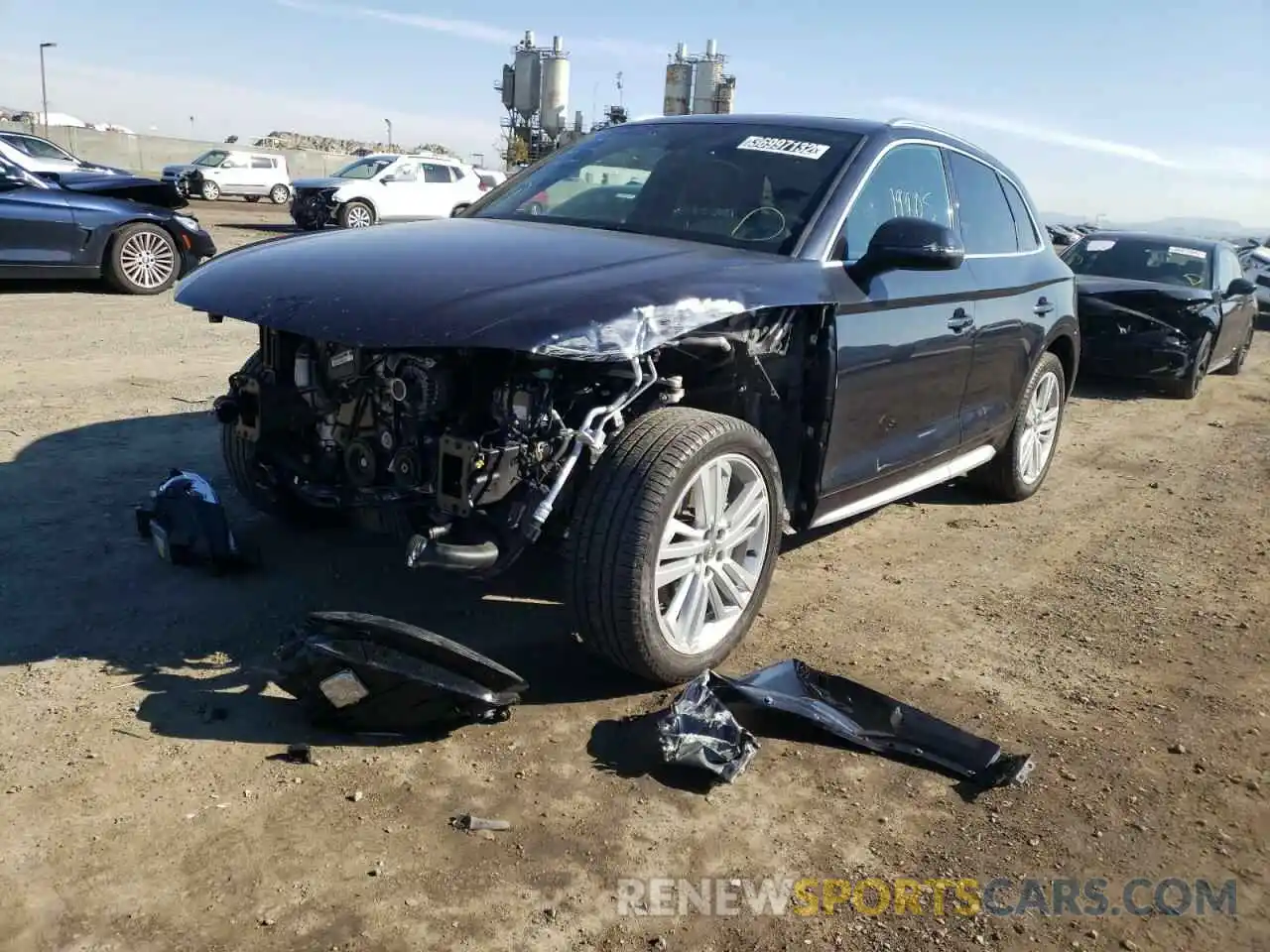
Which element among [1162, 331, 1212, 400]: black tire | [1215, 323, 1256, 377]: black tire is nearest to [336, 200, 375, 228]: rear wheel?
[1215, 323, 1256, 377]: black tire

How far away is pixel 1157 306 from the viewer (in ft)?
31.5

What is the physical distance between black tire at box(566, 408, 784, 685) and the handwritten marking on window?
1.55 metres

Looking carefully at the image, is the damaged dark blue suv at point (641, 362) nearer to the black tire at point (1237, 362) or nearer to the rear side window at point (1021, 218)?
the rear side window at point (1021, 218)

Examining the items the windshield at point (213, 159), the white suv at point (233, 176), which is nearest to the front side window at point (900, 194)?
the white suv at point (233, 176)

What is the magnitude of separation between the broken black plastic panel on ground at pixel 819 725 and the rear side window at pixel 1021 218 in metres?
3.06

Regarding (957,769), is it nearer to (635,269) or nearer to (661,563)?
(661,563)

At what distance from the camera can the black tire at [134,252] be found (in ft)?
34.2

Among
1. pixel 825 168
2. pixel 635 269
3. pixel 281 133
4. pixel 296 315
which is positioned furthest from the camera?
pixel 281 133

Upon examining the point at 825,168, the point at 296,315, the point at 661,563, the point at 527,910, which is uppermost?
the point at 825,168

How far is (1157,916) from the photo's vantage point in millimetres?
2443

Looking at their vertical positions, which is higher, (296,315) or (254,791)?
(296,315)

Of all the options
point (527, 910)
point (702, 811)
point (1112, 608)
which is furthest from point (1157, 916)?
point (1112, 608)

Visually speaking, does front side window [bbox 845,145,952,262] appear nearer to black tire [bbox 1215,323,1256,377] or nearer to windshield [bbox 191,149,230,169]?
black tire [bbox 1215,323,1256,377]

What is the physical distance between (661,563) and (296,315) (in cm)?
131
